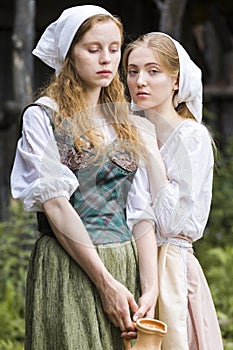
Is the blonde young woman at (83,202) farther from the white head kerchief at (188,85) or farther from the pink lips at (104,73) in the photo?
the white head kerchief at (188,85)

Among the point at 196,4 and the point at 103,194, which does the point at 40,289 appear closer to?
the point at 103,194

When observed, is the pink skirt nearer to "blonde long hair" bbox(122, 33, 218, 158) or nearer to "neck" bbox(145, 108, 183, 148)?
"neck" bbox(145, 108, 183, 148)

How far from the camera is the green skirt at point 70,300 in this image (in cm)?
279

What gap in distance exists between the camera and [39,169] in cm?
276

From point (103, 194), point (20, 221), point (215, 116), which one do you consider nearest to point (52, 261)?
point (103, 194)

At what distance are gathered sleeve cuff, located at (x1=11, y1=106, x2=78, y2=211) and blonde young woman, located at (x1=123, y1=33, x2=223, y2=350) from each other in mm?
355

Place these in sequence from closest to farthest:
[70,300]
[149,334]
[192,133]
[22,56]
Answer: [149,334], [70,300], [192,133], [22,56]

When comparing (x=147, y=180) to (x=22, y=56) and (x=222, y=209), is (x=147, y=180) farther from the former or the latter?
(x=222, y=209)

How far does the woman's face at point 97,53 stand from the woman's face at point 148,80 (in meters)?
0.16

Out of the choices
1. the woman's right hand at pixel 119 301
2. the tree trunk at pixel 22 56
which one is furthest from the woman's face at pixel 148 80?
the tree trunk at pixel 22 56

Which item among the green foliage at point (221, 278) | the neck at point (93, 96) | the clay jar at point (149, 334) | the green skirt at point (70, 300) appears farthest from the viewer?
the green foliage at point (221, 278)

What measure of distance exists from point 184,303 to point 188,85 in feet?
2.58

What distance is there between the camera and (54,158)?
2785 millimetres

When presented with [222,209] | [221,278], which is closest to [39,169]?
[221,278]
